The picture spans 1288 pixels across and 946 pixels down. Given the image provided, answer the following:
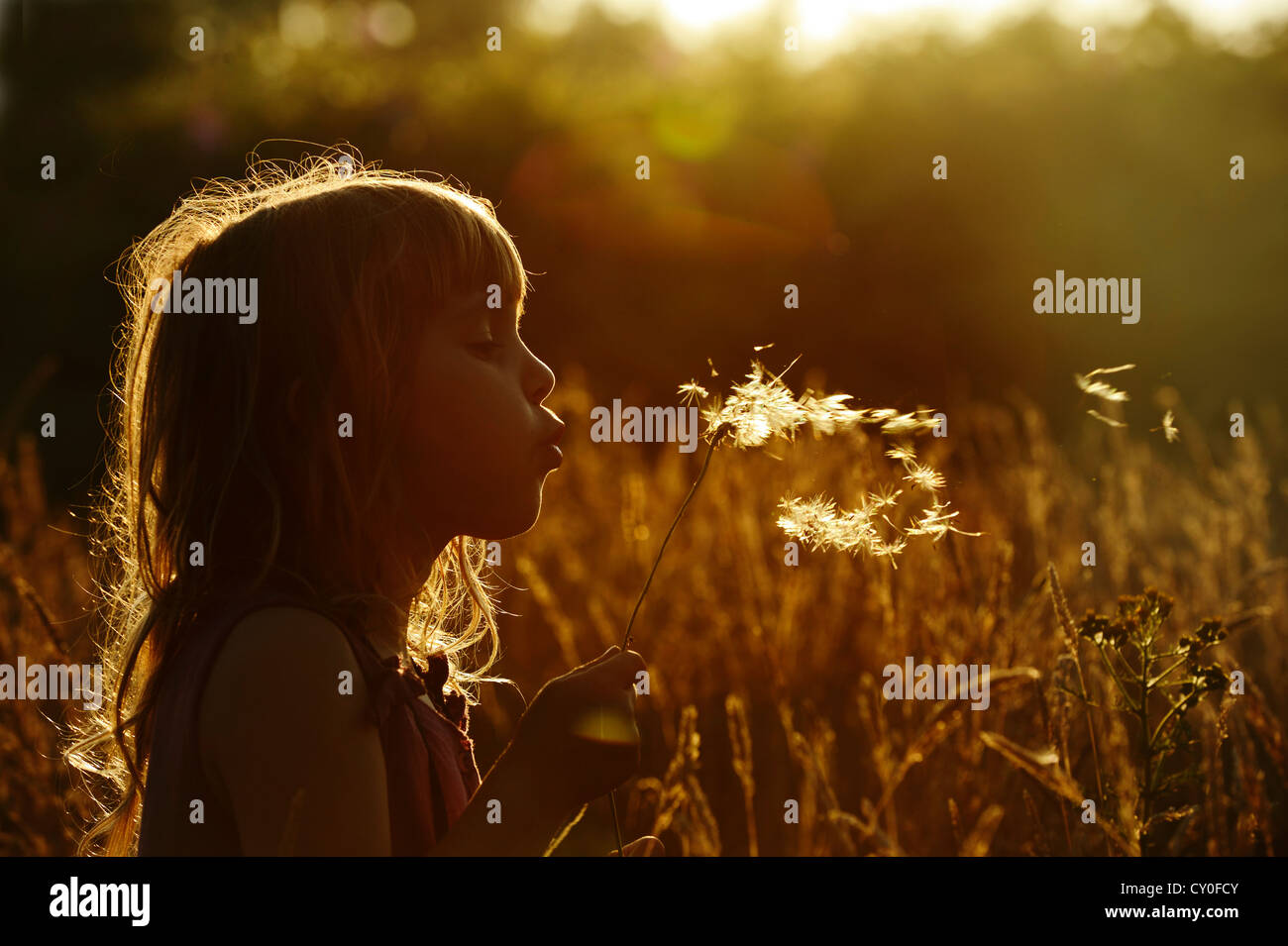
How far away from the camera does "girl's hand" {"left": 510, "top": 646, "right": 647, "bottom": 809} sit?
49.3 inches

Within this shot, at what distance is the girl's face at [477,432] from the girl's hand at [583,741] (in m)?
0.26

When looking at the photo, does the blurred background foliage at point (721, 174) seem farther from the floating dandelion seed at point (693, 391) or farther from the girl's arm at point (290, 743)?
the girl's arm at point (290, 743)

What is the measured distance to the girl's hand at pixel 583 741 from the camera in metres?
1.25

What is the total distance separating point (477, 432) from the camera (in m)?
1.37

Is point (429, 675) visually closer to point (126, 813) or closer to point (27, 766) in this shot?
point (126, 813)

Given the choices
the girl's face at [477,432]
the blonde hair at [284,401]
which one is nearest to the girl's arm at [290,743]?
the blonde hair at [284,401]

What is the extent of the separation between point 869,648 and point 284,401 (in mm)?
2446

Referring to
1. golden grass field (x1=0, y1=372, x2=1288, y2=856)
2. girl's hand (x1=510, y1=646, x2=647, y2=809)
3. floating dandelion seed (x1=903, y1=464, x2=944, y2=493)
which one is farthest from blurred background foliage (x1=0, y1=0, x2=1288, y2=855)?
girl's hand (x1=510, y1=646, x2=647, y2=809)

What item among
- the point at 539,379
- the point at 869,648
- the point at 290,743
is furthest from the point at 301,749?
the point at 869,648

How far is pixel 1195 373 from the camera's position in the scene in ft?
37.2

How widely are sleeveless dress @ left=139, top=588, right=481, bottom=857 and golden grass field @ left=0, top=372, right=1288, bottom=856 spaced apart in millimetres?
548

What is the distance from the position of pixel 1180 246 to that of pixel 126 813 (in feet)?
38.0

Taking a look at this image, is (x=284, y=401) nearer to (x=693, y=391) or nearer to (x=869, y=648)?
(x=693, y=391)

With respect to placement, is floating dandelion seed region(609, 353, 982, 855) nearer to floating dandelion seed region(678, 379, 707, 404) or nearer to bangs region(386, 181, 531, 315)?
floating dandelion seed region(678, 379, 707, 404)
